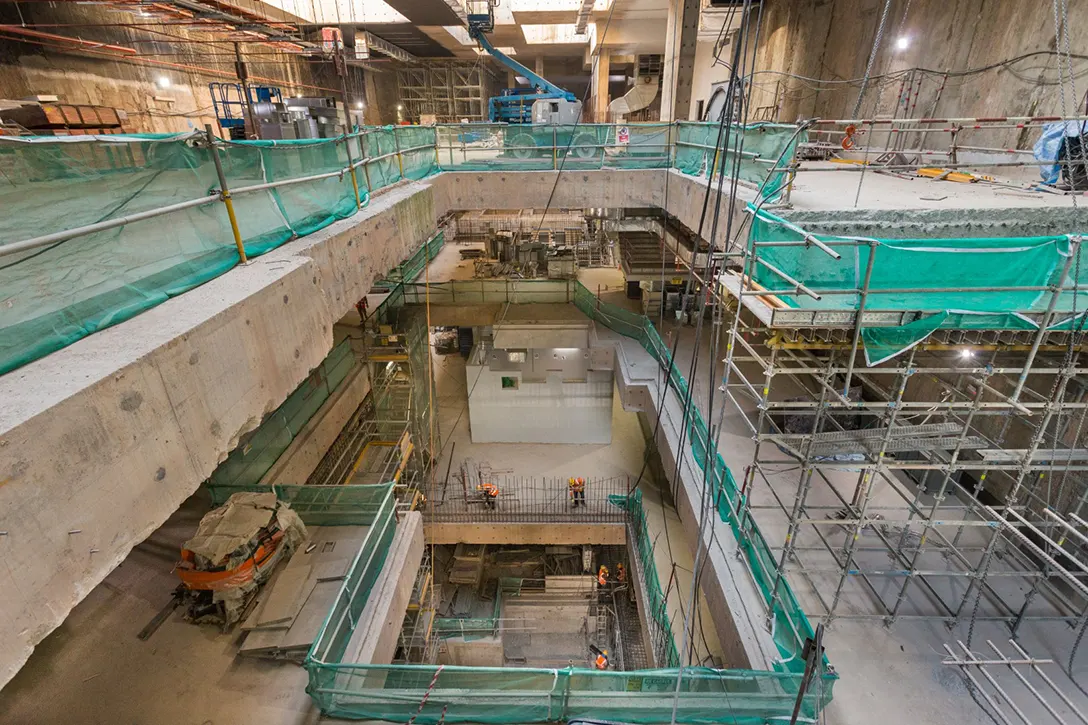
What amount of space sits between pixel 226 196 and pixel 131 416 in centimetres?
252

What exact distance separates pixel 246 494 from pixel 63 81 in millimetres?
12982

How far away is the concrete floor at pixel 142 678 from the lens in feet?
18.4

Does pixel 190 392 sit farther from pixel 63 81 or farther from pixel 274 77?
pixel 274 77

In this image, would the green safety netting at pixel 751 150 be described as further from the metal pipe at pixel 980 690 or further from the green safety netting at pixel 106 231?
the metal pipe at pixel 980 690

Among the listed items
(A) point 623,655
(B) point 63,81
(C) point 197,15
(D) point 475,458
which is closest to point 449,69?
(C) point 197,15

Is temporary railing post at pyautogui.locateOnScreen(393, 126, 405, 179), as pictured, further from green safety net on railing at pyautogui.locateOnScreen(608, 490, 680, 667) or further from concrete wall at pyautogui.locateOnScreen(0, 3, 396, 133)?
green safety net on railing at pyautogui.locateOnScreen(608, 490, 680, 667)

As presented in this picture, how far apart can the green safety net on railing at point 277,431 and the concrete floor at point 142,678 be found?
194 centimetres

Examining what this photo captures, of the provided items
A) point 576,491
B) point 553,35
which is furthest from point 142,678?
point 553,35

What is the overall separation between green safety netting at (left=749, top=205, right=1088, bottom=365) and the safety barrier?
169 centimetres

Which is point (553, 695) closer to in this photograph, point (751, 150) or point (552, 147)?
point (751, 150)

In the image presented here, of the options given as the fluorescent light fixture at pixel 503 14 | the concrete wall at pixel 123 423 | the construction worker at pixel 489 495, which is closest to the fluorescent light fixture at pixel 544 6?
the fluorescent light fixture at pixel 503 14

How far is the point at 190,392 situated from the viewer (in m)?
3.46

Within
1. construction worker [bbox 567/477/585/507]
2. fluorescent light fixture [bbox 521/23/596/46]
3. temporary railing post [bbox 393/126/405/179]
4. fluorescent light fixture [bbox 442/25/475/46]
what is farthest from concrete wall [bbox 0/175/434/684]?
fluorescent light fixture [bbox 521/23/596/46]

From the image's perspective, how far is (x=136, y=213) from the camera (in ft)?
12.3
